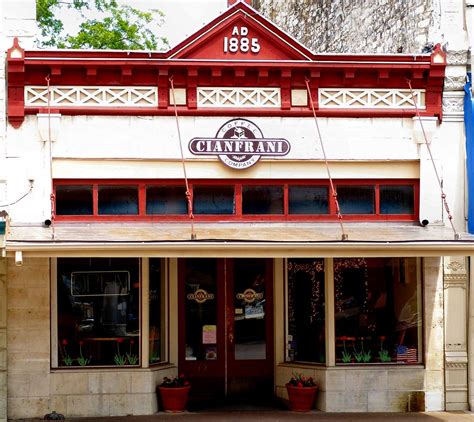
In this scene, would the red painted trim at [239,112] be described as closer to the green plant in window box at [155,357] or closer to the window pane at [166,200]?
the window pane at [166,200]

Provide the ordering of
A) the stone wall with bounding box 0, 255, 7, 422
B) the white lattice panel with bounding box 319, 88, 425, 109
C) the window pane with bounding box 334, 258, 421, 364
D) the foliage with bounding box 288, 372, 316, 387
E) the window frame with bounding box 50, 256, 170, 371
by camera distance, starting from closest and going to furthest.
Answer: the stone wall with bounding box 0, 255, 7, 422, the window frame with bounding box 50, 256, 170, 371, the foliage with bounding box 288, 372, 316, 387, the window pane with bounding box 334, 258, 421, 364, the white lattice panel with bounding box 319, 88, 425, 109

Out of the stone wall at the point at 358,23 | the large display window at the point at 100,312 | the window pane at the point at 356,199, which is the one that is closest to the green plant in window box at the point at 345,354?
the window pane at the point at 356,199

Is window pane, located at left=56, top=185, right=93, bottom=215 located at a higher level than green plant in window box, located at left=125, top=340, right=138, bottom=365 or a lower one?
higher

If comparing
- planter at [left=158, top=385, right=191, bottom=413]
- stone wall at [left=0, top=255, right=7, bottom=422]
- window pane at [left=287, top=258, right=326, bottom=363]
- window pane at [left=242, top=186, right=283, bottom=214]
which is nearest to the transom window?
window pane at [left=242, top=186, right=283, bottom=214]

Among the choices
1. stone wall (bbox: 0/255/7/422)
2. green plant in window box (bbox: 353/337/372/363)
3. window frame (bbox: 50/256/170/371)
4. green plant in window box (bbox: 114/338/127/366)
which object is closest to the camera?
stone wall (bbox: 0/255/7/422)

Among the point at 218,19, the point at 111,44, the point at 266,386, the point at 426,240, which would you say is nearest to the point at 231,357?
the point at 266,386

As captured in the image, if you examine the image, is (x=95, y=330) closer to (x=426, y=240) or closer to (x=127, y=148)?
(x=127, y=148)

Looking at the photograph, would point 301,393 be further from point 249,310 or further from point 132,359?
point 132,359

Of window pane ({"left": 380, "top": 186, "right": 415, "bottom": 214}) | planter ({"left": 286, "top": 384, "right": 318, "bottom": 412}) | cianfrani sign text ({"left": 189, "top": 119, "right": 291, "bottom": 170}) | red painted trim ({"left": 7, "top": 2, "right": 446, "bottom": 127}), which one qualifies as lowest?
planter ({"left": 286, "top": 384, "right": 318, "bottom": 412})

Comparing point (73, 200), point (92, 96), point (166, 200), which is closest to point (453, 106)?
point (166, 200)

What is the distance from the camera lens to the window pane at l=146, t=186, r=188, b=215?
54.3 feet

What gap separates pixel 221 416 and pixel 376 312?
3168 millimetres

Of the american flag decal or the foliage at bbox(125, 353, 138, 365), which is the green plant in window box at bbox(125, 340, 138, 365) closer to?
the foliage at bbox(125, 353, 138, 365)

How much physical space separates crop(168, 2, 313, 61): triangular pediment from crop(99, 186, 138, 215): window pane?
2.41 m
